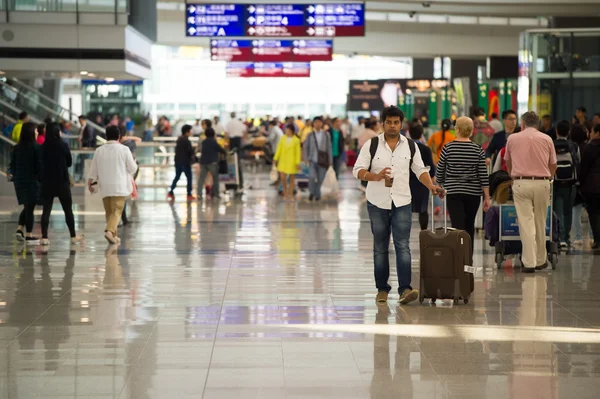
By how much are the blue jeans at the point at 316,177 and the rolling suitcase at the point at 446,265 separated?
13.5 meters

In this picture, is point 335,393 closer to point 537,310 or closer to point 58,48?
point 537,310

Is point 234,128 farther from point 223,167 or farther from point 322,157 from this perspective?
point 322,157

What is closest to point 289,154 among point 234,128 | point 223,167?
point 223,167

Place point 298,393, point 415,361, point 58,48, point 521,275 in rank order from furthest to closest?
point 58,48, point 521,275, point 415,361, point 298,393

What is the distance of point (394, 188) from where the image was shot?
387 inches

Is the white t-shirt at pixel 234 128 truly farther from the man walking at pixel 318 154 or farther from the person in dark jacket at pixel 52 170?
the person in dark jacket at pixel 52 170

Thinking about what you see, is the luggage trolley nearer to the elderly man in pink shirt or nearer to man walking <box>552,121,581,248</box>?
the elderly man in pink shirt

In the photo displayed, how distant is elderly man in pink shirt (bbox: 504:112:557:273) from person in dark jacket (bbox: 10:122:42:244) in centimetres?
656

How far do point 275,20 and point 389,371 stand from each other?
2022 cm

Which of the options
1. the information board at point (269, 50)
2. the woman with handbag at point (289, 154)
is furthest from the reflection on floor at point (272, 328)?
the information board at point (269, 50)

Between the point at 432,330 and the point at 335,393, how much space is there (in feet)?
7.46

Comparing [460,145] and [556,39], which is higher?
[556,39]

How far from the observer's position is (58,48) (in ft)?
Answer: 81.8

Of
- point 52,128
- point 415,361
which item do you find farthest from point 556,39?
point 415,361
